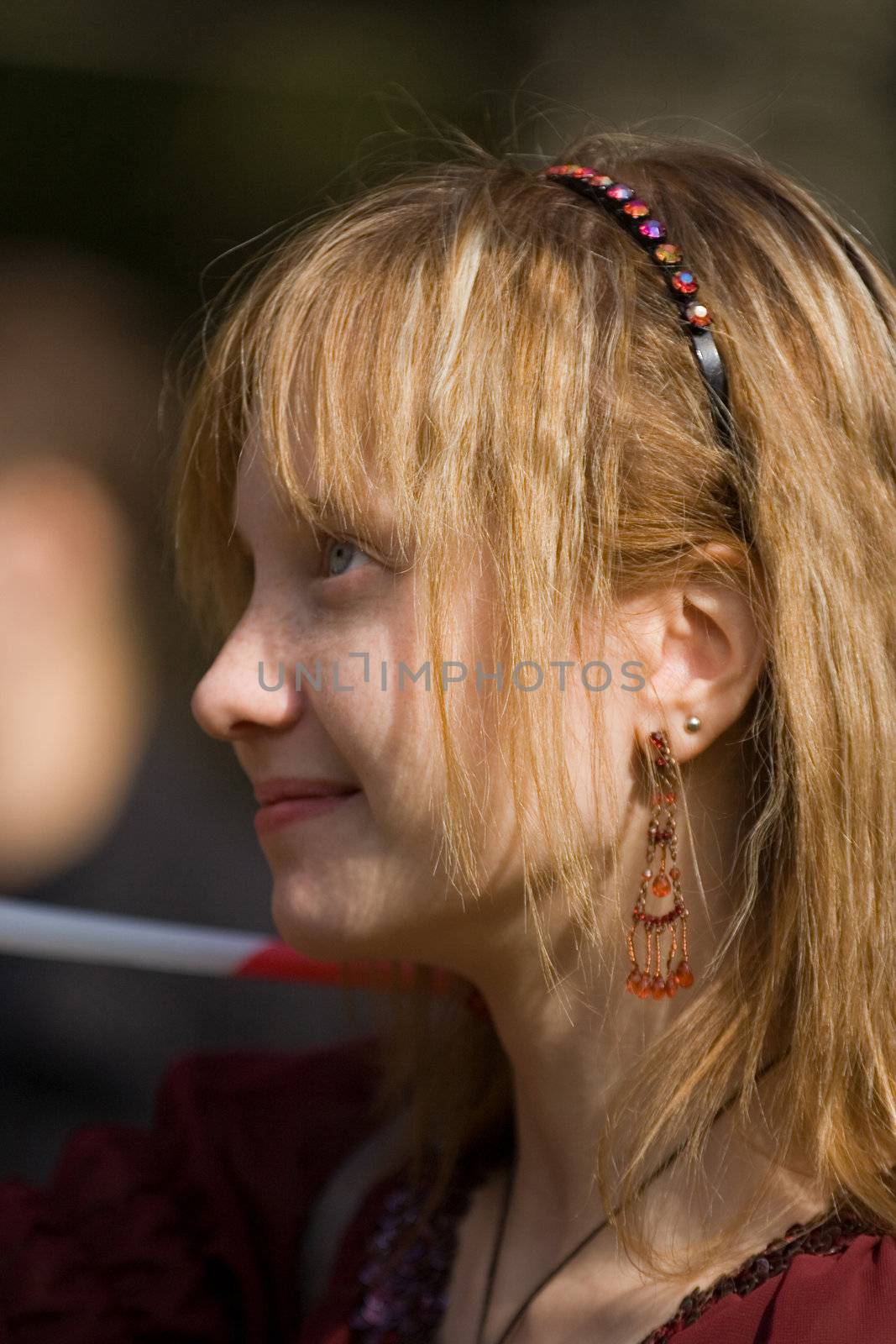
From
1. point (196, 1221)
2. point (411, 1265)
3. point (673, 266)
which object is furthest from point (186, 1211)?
point (673, 266)

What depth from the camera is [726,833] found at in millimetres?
1027

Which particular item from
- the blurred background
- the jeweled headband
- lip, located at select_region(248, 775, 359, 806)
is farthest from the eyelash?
the blurred background

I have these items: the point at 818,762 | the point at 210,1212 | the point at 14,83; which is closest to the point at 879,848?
the point at 818,762

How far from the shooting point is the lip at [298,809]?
1.04m

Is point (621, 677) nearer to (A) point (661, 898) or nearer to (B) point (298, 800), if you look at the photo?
(A) point (661, 898)

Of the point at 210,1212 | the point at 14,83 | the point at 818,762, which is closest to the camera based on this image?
the point at 818,762

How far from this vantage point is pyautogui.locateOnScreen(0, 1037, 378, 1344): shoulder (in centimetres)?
122

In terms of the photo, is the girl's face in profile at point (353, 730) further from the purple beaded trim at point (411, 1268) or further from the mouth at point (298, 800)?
the purple beaded trim at point (411, 1268)

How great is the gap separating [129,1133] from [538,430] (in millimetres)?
860

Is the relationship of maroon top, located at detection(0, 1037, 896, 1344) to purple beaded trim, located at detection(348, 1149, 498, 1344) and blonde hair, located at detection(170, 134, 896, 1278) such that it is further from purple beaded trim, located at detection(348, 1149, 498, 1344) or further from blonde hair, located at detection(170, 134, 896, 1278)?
blonde hair, located at detection(170, 134, 896, 1278)

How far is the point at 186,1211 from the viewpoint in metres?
1.29

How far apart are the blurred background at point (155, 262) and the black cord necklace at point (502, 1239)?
103 centimetres

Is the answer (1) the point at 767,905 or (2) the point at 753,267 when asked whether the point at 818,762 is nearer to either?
(1) the point at 767,905

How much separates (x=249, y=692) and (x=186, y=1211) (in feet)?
1.92
